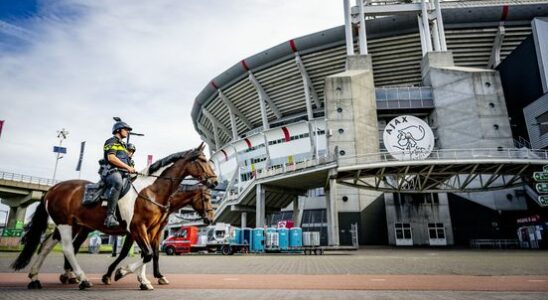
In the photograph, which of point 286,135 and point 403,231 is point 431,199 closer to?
point 403,231

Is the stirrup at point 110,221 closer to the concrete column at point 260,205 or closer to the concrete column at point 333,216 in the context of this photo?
the concrete column at point 333,216

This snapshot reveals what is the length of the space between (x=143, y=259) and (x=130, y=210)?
35.0 inches

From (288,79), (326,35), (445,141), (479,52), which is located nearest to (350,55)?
(326,35)

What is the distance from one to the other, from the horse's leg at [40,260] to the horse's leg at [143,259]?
122cm

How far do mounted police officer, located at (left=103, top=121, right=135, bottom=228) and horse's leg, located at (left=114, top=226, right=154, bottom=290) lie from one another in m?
0.44

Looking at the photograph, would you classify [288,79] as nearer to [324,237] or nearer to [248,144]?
[248,144]

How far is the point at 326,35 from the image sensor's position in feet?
152

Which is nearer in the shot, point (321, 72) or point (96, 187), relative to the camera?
point (96, 187)

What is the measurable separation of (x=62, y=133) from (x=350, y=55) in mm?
44137

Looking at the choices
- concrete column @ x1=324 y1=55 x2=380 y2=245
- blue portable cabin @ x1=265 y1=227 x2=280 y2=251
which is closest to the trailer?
blue portable cabin @ x1=265 y1=227 x2=280 y2=251

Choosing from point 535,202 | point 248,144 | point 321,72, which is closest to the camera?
point 535,202

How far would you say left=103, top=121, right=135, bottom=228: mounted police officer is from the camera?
17.1ft

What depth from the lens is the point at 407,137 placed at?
110ft

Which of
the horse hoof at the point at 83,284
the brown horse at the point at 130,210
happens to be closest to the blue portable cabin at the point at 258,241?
the brown horse at the point at 130,210
